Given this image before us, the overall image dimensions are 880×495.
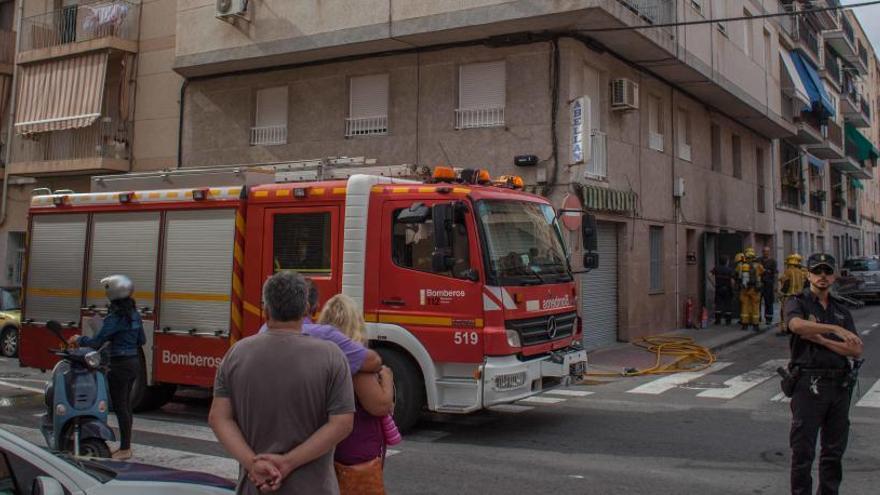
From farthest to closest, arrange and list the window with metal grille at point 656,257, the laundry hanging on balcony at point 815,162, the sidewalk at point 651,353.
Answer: the laundry hanging on balcony at point 815,162 → the window with metal grille at point 656,257 → the sidewalk at point 651,353

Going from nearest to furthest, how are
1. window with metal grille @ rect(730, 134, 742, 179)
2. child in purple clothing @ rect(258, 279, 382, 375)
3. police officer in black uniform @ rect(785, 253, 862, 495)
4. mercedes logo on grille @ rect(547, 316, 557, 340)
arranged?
→ child in purple clothing @ rect(258, 279, 382, 375), police officer in black uniform @ rect(785, 253, 862, 495), mercedes logo on grille @ rect(547, 316, 557, 340), window with metal grille @ rect(730, 134, 742, 179)

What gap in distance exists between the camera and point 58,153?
20312mm

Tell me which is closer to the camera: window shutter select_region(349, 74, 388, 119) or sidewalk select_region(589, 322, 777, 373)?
sidewalk select_region(589, 322, 777, 373)

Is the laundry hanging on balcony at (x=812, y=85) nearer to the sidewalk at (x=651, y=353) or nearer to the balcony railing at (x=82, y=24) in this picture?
the sidewalk at (x=651, y=353)

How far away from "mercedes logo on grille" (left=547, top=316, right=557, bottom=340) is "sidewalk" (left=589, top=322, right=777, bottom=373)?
4.94 meters

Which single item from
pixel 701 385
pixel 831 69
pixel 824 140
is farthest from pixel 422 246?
pixel 831 69

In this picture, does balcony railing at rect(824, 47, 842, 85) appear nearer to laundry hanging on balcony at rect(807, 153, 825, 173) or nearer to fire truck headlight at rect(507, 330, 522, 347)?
laundry hanging on balcony at rect(807, 153, 825, 173)

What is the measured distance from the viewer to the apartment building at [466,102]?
45.2 ft

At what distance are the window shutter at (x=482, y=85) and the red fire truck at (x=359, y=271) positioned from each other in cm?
614

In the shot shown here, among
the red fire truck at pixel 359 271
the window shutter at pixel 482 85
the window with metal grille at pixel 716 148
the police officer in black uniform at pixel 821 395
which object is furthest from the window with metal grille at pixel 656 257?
the police officer in black uniform at pixel 821 395

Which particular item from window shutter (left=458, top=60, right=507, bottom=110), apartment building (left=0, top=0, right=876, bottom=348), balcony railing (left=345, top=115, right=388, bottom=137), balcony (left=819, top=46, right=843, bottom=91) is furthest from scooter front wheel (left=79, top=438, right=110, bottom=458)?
balcony (left=819, top=46, right=843, bottom=91)

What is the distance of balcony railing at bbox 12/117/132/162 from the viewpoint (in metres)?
19.5

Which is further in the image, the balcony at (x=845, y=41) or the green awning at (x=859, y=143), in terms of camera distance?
the green awning at (x=859, y=143)

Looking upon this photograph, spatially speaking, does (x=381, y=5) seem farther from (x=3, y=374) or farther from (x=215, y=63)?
(x=3, y=374)
